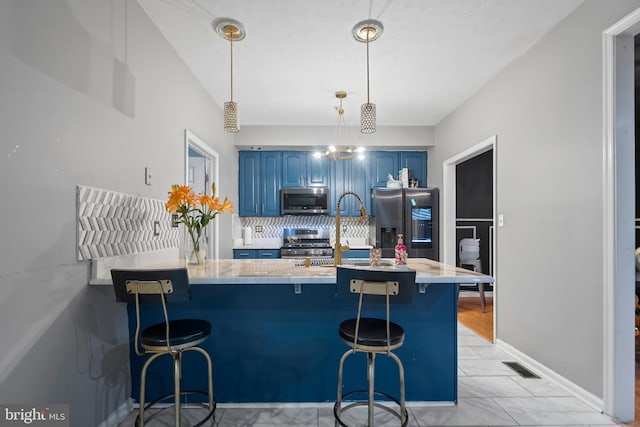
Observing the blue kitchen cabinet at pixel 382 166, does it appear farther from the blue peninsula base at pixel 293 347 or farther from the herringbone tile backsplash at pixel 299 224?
the blue peninsula base at pixel 293 347

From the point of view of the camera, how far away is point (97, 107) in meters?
1.72

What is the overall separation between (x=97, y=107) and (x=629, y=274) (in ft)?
10.4

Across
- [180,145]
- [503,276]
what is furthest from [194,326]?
[503,276]

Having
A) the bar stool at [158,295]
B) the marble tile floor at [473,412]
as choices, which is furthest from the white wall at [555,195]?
the bar stool at [158,295]

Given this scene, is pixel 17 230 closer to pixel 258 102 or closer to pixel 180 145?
pixel 180 145

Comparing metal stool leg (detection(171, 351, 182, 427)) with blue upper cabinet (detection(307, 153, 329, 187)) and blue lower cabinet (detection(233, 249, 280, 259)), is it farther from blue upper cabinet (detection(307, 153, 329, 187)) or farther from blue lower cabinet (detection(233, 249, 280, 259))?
blue upper cabinet (detection(307, 153, 329, 187))

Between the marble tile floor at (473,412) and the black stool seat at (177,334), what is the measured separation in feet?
2.10

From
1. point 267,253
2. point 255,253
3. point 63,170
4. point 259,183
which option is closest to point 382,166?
point 259,183

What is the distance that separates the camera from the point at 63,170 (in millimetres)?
1477

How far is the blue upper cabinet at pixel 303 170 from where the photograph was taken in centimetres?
491

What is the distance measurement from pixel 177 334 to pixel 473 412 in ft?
6.00

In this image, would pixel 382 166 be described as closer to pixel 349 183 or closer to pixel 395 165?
pixel 395 165

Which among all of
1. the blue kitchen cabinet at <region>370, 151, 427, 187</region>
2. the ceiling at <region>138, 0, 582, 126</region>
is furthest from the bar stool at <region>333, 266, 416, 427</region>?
the blue kitchen cabinet at <region>370, 151, 427, 187</region>

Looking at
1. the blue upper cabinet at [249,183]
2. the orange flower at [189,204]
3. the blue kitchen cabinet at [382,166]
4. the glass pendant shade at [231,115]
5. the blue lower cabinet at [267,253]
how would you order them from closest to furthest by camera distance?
the orange flower at [189,204] < the glass pendant shade at [231,115] < the blue lower cabinet at [267,253] < the blue upper cabinet at [249,183] < the blue kitchen cabinet at [382,166]
